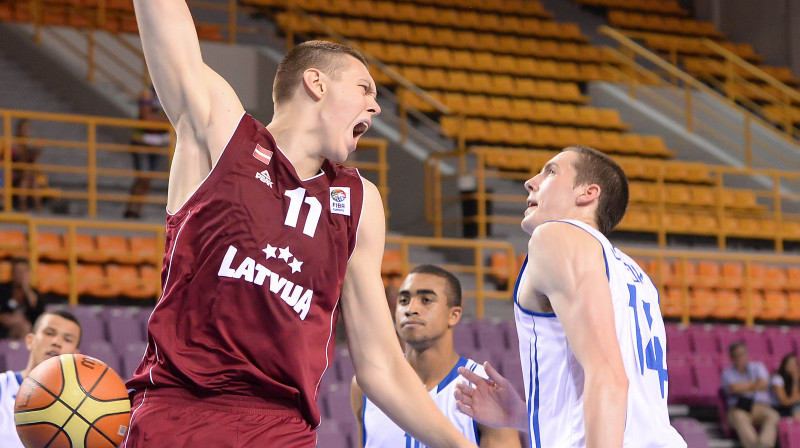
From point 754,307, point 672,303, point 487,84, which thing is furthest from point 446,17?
point 754,307

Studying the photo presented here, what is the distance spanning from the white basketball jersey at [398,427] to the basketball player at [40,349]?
217 cm

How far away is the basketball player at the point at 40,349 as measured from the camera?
6.79 metres

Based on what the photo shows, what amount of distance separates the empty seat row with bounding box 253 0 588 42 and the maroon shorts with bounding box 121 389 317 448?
15.2 meters

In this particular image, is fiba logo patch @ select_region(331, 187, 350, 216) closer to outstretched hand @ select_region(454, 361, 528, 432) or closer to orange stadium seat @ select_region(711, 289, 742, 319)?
outstretched hand @ select_region(454, 361, 528, 432)

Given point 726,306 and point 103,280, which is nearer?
point 103,280

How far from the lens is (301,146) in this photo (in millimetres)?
3227

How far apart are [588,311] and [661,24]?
19554 millimetres

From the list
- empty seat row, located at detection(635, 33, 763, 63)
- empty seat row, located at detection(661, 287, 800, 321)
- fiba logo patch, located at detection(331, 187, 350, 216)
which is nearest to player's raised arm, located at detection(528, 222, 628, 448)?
fiba logo patch, located at detection(331, 187, 350, 216)

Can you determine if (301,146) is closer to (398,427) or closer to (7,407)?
(398,427)

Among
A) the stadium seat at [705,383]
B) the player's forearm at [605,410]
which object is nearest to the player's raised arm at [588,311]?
the player's forearm at [605,410]

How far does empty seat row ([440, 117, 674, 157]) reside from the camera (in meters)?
16.3

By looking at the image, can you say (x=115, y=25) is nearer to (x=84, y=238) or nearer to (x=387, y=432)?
(x=84, y=238)

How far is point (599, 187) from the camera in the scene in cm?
367

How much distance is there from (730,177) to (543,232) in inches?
624
